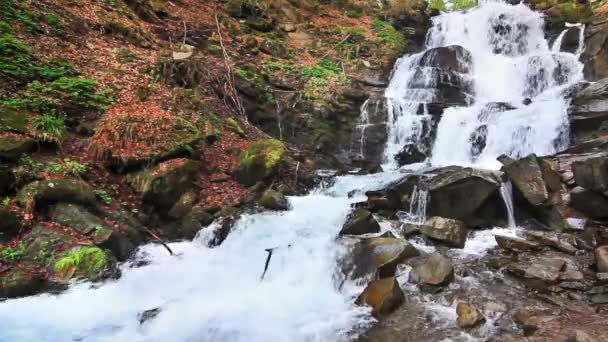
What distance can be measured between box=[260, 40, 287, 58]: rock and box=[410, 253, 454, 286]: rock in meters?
12.6

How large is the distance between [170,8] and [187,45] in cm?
394

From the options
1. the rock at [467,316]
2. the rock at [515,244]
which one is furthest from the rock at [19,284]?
the rock at [515,244]

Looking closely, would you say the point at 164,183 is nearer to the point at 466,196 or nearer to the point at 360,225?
the point at 360,225

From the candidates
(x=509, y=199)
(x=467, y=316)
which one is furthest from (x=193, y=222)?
(x=509, y=199)

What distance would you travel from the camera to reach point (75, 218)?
6.90 m

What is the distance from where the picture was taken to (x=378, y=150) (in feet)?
47.6

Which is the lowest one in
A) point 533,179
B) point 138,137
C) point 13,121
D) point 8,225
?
point 8,225

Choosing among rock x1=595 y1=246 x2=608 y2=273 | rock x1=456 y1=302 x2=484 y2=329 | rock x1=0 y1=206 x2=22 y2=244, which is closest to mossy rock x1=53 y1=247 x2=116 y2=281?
rock x1=0 y1=206 x2=22 y2=244

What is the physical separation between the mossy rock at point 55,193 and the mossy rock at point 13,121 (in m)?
1.36

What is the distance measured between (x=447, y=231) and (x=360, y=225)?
1.82 metres

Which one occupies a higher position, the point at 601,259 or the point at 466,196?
the point at 466,196

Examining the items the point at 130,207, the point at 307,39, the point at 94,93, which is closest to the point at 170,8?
the point at 307,39

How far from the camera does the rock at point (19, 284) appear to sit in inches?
222

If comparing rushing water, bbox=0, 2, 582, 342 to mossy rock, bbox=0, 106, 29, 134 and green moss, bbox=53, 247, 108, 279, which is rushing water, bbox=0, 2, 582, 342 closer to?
green moss, bbox=53, 247, 108, 279
